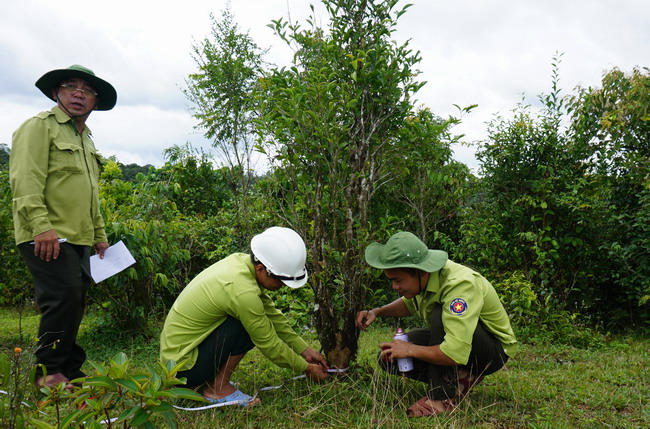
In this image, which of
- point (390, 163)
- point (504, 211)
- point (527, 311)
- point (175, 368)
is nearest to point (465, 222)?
point (504, 211)

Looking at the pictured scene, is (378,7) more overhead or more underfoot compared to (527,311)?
more overhead

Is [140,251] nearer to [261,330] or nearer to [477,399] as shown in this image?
[261,330]

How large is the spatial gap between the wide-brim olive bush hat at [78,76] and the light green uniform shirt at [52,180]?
19 cm

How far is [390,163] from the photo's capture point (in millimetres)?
3627

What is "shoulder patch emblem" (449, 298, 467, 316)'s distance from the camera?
9.36ft

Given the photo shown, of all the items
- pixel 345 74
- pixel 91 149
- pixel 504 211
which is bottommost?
pixel 504 211

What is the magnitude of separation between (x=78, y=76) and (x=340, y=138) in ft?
5.94

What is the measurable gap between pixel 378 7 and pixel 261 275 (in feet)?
6.42

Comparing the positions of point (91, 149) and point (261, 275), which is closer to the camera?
point (261, 275)

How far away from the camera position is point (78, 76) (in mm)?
3424

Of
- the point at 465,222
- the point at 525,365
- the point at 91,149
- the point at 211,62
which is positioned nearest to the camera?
the point at 91,149

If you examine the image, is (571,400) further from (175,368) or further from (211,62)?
(211,62)

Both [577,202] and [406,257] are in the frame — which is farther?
[577,202]

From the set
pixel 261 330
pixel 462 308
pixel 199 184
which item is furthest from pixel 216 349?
pixel 199 184
